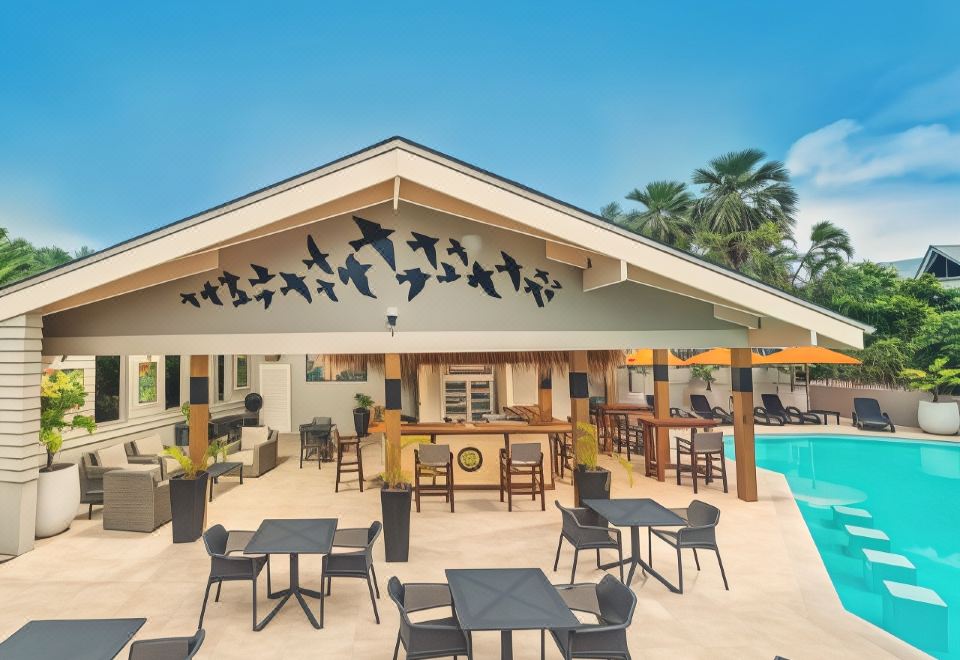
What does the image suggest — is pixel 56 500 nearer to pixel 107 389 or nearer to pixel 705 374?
pixel 107 389

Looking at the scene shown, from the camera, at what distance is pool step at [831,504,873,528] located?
28.6 ft

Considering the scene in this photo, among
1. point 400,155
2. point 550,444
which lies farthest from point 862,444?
point 400,155

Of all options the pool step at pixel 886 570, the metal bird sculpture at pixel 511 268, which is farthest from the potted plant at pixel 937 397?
the metal bird sculpture at pixel 511 268

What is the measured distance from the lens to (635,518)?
584 centimetres

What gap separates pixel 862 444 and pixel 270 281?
1738 cm

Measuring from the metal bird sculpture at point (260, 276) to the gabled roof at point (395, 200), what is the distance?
0.65 metres

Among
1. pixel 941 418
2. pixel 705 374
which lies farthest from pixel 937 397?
pixel 705 374

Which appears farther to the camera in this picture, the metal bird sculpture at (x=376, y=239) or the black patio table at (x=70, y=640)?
the metal bird sculpture at (x=376, y=239)

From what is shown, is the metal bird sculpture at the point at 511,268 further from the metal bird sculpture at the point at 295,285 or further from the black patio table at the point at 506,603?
the black patio table at the point at 506,603

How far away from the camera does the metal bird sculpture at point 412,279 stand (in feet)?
24.6

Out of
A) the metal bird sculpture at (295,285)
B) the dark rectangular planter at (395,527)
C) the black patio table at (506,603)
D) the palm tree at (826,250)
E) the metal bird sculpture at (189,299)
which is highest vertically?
the palm tree at (826,250)

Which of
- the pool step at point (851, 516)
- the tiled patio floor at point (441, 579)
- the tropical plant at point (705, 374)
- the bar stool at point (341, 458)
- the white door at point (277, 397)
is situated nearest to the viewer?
the tiled patio floor at point (441, 579)

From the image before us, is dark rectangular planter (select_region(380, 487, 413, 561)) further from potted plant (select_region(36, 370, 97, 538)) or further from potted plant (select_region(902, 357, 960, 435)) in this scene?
potted plant (select_region(902, 357, 960, 435))

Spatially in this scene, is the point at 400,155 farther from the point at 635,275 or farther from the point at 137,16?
the point at 137,16
